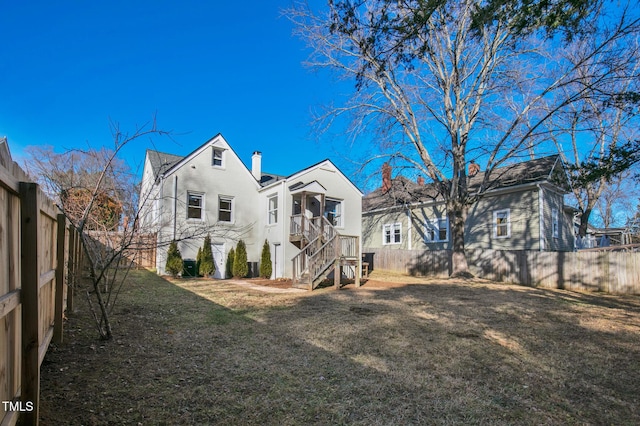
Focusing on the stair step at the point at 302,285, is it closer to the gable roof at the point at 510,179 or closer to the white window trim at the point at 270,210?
the white window trim at the point at 270,210

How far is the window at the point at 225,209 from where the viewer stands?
16.9 m

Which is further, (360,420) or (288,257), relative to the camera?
(288,257)

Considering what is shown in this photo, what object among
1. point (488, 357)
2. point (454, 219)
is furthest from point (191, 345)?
point (454, 219)

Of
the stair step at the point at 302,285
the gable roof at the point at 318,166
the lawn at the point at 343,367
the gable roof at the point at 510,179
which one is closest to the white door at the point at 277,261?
the gable roof at the point at 318,166

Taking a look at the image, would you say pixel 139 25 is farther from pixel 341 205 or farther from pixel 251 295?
pixel 341 205

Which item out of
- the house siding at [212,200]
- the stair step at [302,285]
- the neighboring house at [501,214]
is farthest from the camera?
the neighboring house at [501,214]

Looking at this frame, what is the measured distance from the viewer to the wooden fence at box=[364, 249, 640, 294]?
1166 centimetres

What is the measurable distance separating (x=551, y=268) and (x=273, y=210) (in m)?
12.0

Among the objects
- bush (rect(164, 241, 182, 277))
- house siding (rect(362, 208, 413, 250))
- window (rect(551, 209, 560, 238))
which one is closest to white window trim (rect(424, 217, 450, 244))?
A: house siding (rect(362, 208, 413, 250))

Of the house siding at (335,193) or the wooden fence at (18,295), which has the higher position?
the house siding at (335,193)

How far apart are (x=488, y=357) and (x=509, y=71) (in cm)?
1383

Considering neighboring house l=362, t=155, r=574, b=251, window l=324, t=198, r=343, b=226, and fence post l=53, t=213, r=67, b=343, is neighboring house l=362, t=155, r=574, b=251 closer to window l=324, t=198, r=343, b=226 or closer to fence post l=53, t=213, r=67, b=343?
window l=324, t=198, r=343, b=226

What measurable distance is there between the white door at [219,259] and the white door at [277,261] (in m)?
2.43

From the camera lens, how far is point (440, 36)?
14.6 m
